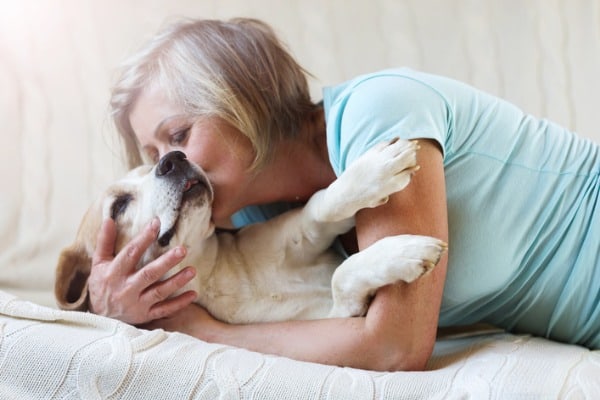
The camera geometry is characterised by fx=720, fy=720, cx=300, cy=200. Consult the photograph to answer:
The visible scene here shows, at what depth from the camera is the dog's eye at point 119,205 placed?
63.2 inches

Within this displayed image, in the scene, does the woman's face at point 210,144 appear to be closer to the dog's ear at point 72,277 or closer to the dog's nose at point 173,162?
the dog's nose at point 173,162

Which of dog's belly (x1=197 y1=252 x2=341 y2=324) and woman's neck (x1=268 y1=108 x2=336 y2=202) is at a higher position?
woman's neck (x1=268 y1=108 x2=336 y2=202)

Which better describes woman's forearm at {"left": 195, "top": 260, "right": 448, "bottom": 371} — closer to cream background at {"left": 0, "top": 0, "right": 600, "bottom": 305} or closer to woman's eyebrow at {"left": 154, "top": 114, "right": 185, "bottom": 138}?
woman's eyebrow at {"left": 154, "top": 114, "right": 185, "bottom": 138}

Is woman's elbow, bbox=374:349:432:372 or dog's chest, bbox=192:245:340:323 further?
dog's chest, bbox=192:245:340:323

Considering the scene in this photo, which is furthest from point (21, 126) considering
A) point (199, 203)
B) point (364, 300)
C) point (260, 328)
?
point (364, 300)

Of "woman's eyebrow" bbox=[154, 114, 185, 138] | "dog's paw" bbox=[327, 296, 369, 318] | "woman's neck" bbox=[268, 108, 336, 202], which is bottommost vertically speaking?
"dog's paw" bbox=[327, 296, 369, 318]

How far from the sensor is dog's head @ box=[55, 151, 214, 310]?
4.88ft

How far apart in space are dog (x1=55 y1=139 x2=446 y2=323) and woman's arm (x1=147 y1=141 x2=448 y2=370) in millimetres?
50

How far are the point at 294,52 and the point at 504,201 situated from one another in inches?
40.6

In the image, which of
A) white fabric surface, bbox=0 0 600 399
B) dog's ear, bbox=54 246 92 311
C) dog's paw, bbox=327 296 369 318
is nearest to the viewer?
dog's paw, bbox=327 296 369 318

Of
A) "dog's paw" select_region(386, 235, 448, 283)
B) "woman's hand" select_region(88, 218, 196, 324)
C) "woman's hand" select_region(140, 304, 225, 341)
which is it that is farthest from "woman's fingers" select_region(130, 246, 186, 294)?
"dog's paw" select_region(386, 235, 448, 283)

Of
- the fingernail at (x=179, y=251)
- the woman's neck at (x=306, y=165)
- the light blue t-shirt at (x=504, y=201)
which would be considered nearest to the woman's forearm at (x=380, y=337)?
the light blue t-shirt at (x=504, y=201)

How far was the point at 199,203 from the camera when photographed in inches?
58.8

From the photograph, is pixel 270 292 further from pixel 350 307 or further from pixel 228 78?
pixel 228 78
